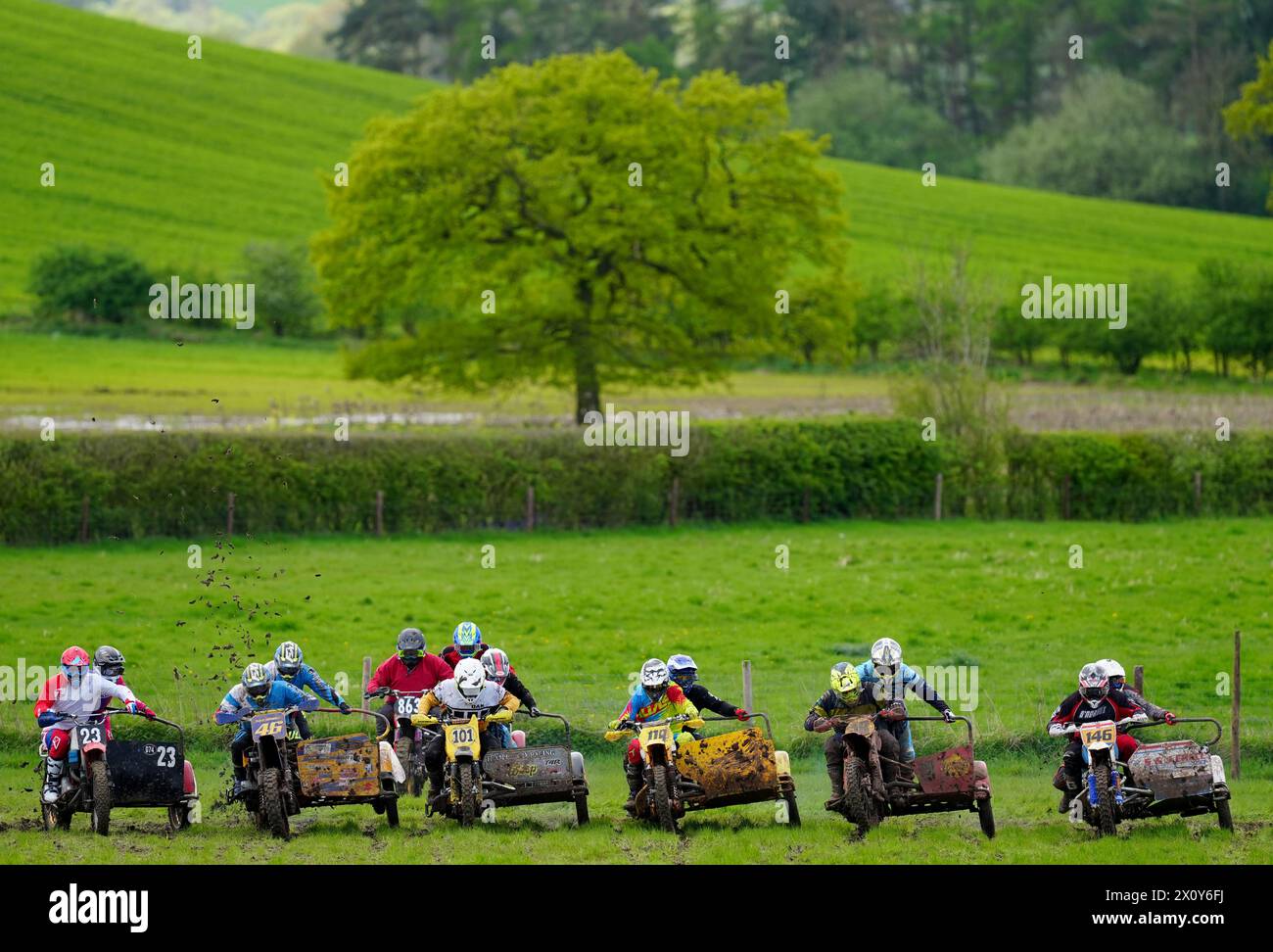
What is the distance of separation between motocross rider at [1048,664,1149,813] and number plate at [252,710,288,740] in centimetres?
738

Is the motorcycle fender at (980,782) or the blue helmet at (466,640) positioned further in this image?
the blue helmet at (466,640)

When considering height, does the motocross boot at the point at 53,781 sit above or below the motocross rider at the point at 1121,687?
below

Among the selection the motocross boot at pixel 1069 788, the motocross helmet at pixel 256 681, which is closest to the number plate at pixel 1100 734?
the motocross boot at pixel 1069 788

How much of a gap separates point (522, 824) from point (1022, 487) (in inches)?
1161

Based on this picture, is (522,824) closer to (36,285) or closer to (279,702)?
(279,702)

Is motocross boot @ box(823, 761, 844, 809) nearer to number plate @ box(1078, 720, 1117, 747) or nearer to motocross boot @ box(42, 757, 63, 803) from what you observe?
number plate @ box(1078, 720, 1117, 747)

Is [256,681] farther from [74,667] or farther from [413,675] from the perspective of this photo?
[413,675]

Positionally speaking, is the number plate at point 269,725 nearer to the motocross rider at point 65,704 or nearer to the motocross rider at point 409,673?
the motocross rider at point 65,704

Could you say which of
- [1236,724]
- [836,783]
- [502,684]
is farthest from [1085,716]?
[502,684]

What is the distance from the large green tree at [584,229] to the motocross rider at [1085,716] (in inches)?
1401

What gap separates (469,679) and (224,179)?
3407 inches

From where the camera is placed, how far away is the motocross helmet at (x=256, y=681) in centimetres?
→ 1699

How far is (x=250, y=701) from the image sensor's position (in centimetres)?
1717
